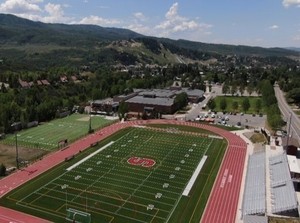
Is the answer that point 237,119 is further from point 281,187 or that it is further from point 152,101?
point 281,187

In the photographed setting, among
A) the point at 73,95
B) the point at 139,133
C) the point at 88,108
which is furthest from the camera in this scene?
the point at 73,95

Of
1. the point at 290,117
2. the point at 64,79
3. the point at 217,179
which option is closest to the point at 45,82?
the point at 64,79

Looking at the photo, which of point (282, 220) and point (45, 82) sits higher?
point (45, 82)

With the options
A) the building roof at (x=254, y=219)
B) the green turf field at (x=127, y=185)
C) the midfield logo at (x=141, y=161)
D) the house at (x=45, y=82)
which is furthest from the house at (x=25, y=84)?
the building roof at (x=254, y=219)

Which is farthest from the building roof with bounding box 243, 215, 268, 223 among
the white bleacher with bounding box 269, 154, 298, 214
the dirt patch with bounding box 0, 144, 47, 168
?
the dirt patch with bounding box 0, 144, 47, 168

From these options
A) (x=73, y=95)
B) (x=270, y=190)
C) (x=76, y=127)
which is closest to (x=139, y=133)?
(x=76, y=127)

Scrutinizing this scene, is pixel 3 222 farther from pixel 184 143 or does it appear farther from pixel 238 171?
pixel 184 143

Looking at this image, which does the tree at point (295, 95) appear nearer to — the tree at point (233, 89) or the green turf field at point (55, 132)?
the tree at point (233, 89)
